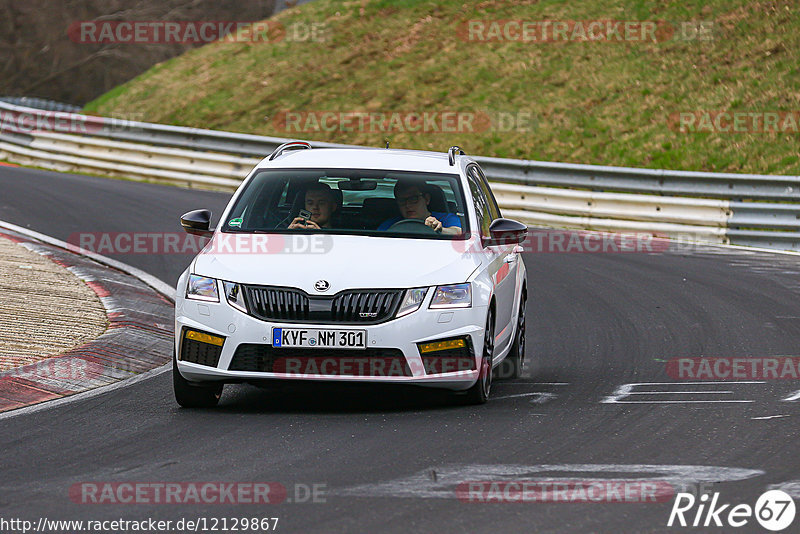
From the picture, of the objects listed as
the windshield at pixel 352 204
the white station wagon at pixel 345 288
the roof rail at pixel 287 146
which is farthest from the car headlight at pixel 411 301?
the roof rail at pixel 287 146

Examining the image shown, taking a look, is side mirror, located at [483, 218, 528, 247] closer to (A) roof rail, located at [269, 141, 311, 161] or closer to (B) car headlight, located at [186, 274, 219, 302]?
(A) roof rail, located at [269, 141, 311, 161]

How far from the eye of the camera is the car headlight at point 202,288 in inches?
322

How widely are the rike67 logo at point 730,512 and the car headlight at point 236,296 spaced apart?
3.09 m

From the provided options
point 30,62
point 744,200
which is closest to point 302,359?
point 744,200

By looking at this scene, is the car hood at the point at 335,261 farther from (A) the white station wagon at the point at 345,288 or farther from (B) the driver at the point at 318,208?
(B) the driver at the point at 318,208

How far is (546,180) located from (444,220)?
42.8 feet

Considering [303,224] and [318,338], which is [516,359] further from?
[318,338]

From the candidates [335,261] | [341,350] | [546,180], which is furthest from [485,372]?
[546,180]

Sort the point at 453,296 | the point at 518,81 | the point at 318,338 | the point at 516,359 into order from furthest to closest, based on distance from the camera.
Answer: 1. the point at 518,81
2. the point at 516,359
3. the point at 453,296
4. the point at 318,338

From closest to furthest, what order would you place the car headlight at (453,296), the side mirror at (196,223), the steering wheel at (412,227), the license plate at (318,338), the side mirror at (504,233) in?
the license plate at (318,338) < the car headlight at (453,296) < the side mirror at (196,223) < the steering wheel at (412,227) < the side mirror at (504,233)

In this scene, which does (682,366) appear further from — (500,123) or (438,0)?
(438,0)

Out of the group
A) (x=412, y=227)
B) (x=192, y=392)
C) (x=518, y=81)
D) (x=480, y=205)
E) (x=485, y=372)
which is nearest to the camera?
(x=192, y=392)

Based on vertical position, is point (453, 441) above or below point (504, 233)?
below

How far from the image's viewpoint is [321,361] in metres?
7.96
